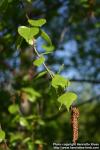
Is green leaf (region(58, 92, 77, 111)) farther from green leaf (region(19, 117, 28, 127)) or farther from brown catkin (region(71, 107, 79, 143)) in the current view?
green leaf (region(19, 117, 28, 127))

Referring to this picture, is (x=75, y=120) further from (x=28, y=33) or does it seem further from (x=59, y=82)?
(x=28, y=33)

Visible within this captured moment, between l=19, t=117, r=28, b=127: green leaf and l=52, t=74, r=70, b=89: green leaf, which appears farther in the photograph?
l=19, t=117, r=28, b=127: green leaf

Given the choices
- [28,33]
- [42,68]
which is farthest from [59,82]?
[42,68]

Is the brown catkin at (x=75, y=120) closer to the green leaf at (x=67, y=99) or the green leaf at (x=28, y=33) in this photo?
the green leaf at (x=67, y=99)

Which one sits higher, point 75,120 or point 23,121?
point 75,120

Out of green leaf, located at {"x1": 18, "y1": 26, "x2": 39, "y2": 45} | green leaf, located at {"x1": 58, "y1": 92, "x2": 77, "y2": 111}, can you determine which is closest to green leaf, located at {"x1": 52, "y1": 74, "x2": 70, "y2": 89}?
green leaf, located at {"x1": 58, "y1": 92, "x2": 77, "y2": 111}

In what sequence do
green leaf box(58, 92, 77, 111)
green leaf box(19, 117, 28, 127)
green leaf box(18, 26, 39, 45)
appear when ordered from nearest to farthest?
green leaf box(58, 92, 77, 111) → green leaf box(18, 26, 39, 45) → green leaf box(19, 117, 28, 127)

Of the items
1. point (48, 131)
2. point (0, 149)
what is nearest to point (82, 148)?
point (0, 149)
